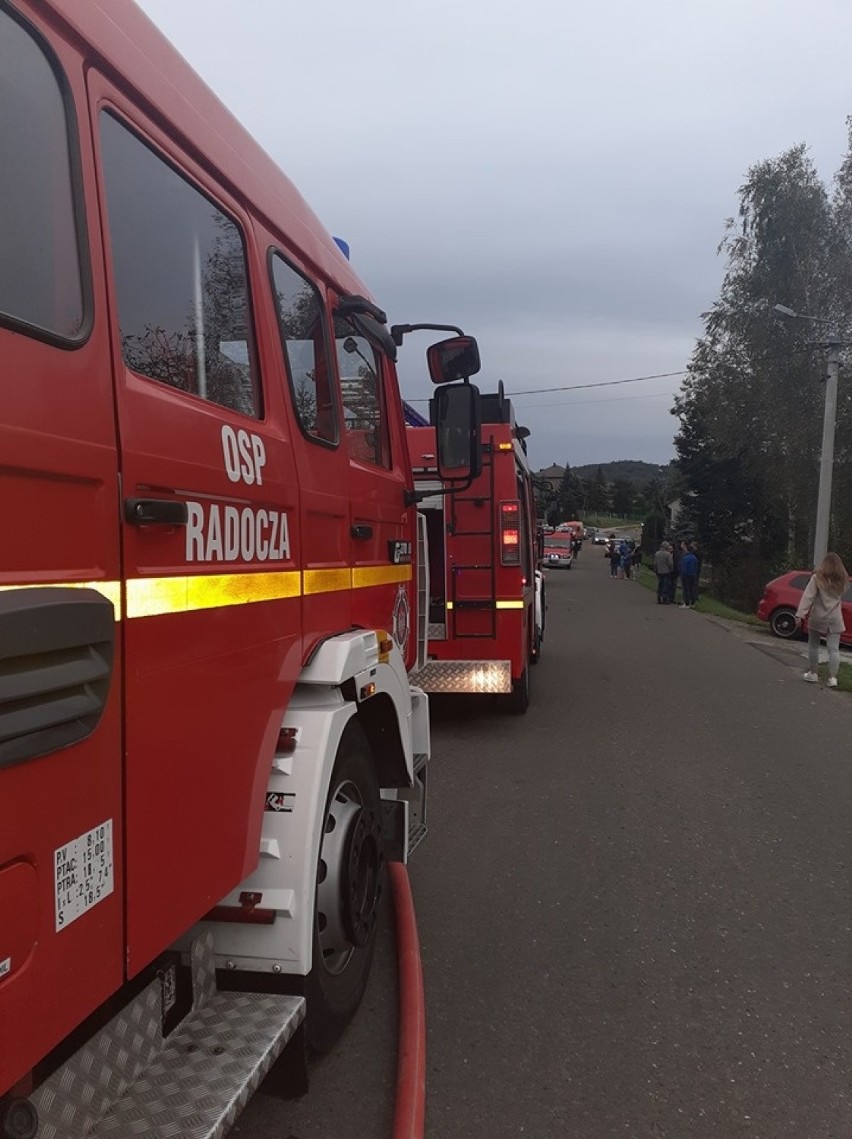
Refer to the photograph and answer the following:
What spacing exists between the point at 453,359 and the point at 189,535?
2.28 metres

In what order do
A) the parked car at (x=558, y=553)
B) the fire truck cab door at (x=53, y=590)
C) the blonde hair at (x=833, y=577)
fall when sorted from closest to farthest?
the fire truck cab door at (x=53, y=590)
the blonde hair at (x=833, y=577)
the parked car at (x=558, y=553)

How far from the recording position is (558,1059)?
308 cm

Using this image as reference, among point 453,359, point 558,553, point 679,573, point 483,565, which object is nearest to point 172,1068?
point 453,359

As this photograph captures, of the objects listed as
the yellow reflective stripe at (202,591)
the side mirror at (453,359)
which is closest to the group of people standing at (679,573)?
the side mirror at (453,359)

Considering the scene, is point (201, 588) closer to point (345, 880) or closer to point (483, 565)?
point (345, 880)

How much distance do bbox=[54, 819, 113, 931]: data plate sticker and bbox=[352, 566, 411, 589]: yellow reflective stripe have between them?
1700mm

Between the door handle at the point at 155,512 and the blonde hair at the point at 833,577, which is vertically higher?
the door handle at the point at 155,512

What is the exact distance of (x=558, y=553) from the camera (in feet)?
153

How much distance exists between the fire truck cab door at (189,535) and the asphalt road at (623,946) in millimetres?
1259

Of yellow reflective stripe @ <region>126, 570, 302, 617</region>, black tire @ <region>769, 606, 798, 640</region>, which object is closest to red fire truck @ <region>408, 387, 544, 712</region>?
yellow reflective stripe @ <region>126, 570, 302, 617</region>

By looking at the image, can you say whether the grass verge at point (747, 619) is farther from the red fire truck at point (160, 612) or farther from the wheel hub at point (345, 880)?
the red fire truck at point (160, 612)

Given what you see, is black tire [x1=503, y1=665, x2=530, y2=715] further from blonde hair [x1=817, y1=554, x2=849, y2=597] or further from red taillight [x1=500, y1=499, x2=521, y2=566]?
blonde hair [x1=817, y1=554, x2=849, y2=597]

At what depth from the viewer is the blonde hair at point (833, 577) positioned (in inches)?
409

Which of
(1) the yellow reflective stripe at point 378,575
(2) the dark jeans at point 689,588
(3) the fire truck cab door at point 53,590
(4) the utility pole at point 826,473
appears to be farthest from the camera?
(2) the dark jeans at point 689,588
